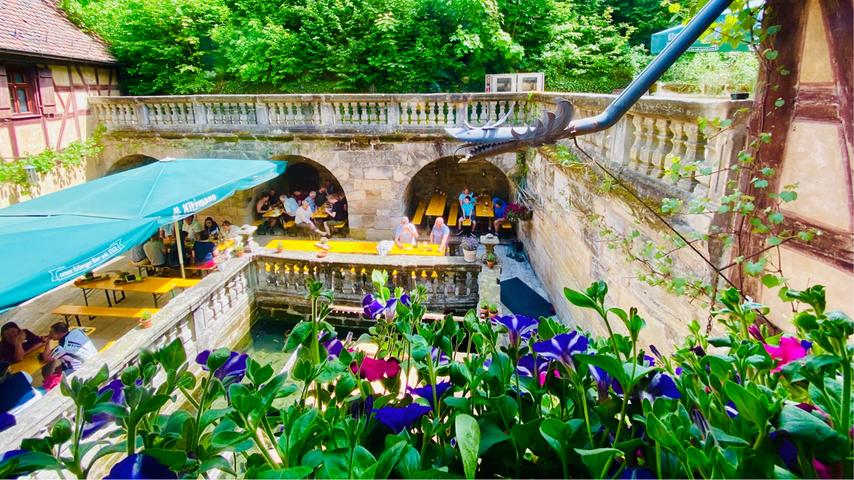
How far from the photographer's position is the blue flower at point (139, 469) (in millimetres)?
660

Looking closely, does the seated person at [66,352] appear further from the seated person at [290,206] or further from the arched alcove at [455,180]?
the arched alcove at [455,180]

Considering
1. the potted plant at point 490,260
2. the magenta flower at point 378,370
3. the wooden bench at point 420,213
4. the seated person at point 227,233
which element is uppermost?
the magenta flower at point 378,370

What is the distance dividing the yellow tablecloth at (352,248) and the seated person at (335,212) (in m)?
2.80

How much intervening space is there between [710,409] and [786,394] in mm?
177

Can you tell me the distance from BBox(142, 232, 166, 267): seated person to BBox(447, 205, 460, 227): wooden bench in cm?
595

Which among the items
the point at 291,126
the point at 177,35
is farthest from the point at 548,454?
the point at 177,35

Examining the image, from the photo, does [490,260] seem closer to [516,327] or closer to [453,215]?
[453,215]

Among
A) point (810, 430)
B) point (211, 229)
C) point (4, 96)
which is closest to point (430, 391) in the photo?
point (810, 430)

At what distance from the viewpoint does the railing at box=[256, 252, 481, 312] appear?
6.89m

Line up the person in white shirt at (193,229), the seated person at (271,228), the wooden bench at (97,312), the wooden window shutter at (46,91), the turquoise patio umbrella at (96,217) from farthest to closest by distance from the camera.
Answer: the seated person at (271,228) → the wooden window shutter at (46,91) → the person in white shirt at (193,229) → the wooden bench at (97,312) → the turquoise patio umbrella at (96,217)

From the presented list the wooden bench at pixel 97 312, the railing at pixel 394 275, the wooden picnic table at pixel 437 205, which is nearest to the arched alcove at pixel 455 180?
the wooden picnic table at pixel 437 205

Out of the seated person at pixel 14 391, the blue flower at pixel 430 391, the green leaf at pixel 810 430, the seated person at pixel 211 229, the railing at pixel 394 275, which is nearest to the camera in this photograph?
the green leaf at pixel 810 430

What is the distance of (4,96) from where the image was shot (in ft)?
32.6

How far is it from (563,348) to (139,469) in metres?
0.72
